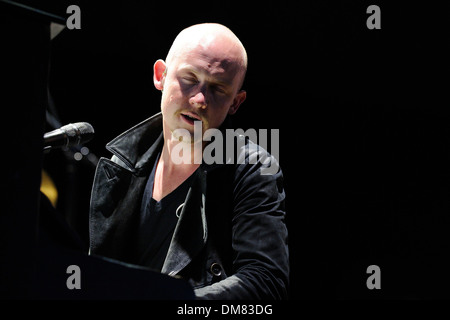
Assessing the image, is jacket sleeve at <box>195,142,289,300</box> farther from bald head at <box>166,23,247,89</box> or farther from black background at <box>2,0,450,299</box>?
black background at <box>2,0,450,299</box>

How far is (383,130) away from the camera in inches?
120

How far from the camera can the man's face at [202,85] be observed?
1.57 m

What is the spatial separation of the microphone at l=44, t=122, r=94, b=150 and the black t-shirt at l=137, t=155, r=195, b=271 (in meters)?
0.43

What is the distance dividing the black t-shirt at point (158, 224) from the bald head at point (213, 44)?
0.36m

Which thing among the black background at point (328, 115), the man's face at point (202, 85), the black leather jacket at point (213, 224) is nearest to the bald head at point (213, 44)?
the man's face at point (202, 85)

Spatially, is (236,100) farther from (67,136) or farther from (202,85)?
(67,136)

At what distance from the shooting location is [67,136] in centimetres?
118

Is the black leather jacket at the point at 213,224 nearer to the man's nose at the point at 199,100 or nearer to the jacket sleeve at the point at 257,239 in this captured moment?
the jacket sleeve at the point at 257,239

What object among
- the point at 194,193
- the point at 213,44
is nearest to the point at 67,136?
the point at 194,193

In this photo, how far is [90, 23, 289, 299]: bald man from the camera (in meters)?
1.44

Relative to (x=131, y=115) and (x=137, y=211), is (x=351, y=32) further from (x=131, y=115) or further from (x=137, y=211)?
(x=137, y=211)

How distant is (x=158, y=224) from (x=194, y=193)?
163 millimetres

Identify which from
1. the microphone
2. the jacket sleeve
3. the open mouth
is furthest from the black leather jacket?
the microphone
